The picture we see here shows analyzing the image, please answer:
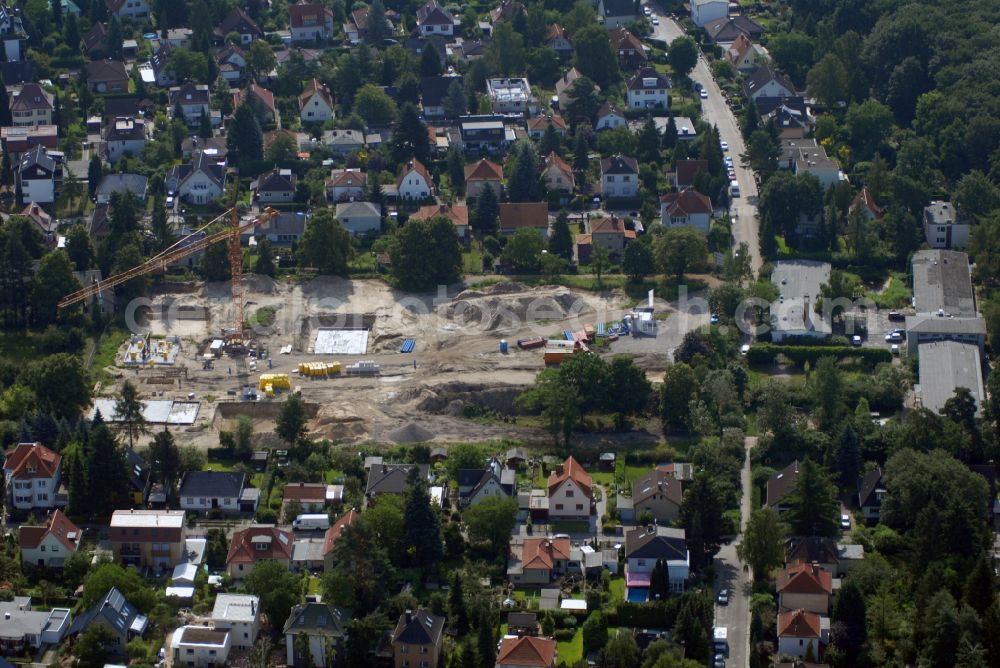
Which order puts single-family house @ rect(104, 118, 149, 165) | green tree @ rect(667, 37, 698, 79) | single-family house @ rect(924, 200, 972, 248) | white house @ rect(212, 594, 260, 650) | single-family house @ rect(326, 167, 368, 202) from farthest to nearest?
green tree @ rect(667, 37, 698, 79)
single-family house @ rect(104, 118, 149, 165)
single-family house @ rect(326, 167, 368, 202)
single-family house @ rect(924, 200, 972, 248)
white house @ rect(212, 594, 260, 650)

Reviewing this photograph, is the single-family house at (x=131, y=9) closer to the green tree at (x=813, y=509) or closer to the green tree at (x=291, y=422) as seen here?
the green tree at (x=291, y=422)

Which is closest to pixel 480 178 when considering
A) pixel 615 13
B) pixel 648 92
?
pixel 648 92

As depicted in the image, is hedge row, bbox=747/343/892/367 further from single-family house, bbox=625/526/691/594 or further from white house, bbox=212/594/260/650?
white house, bbox=212/594/260/650

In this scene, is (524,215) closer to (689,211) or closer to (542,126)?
(689,211)

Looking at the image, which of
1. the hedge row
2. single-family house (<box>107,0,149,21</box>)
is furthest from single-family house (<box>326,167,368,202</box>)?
single-family house (<box>107,0,149,21</box>)

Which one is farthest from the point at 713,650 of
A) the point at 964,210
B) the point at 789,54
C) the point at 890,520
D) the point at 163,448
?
the point at 789,54

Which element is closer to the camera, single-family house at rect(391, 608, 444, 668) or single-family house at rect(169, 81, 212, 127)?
single-family house at rect(391, 608, 444, 668)
